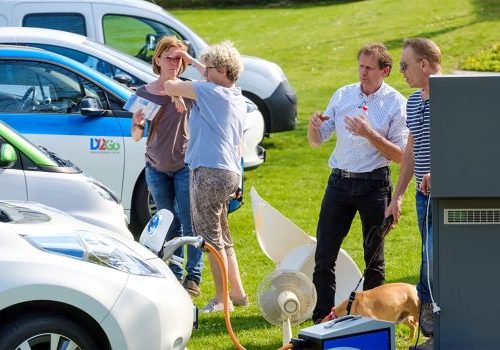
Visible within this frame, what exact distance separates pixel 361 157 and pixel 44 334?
2.67 m

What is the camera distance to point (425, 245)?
22.0 feet

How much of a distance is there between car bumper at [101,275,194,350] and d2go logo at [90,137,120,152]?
4.23 m

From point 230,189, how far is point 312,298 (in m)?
1.33

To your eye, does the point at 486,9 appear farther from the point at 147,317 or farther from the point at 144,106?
the point at 147,317

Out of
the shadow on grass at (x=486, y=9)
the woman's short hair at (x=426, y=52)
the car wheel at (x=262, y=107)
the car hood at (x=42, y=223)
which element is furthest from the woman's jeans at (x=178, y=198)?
the shadow on grass at (x=486, y=9)

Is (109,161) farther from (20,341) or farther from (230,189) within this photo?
(20,341)

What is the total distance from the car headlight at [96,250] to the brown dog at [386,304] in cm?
136

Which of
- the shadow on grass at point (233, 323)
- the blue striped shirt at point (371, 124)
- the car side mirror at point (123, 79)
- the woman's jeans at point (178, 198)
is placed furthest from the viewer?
the car side mirror at point (123, 79)

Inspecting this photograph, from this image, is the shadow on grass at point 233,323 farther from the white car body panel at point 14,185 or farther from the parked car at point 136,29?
the parked car at point 136,29

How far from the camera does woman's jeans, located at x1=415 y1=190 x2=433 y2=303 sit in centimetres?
653

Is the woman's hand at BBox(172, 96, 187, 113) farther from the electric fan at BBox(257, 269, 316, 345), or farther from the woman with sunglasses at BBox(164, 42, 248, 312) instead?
the electric fan at BBox(257, 269, 316, 345)

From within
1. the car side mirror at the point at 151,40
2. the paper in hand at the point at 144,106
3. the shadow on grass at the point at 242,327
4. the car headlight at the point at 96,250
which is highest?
the car side mirror at the point at 151,40

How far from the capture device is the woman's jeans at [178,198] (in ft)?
28.2

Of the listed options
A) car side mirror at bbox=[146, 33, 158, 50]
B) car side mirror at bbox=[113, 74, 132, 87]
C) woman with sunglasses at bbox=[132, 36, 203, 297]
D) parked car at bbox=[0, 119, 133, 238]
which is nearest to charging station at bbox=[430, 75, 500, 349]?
parked car at bbox=[0, 119, 133, 238]
